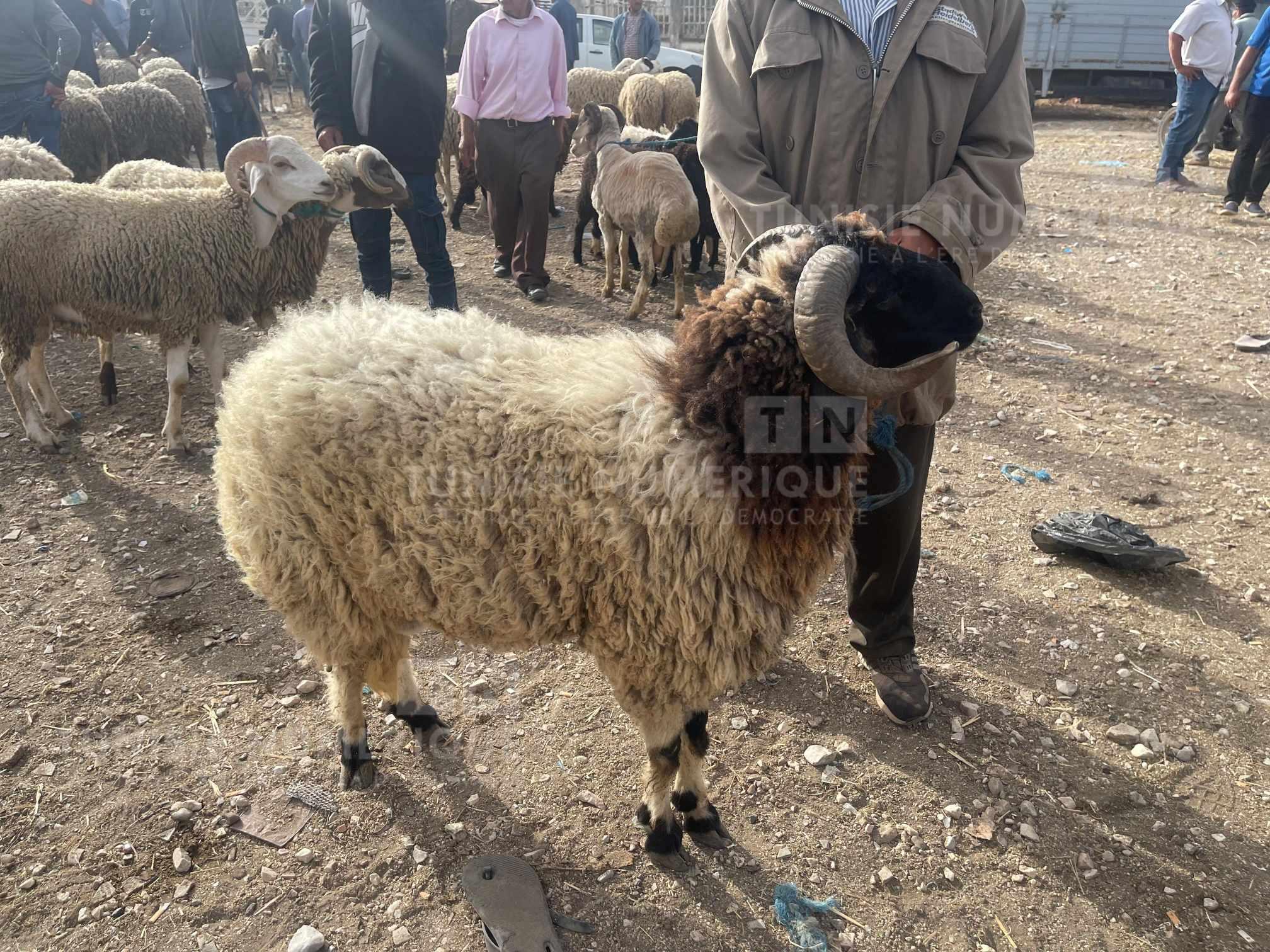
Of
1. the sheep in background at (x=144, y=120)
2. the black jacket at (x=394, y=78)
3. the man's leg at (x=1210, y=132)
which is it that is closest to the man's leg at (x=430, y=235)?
the black jacket at (x=394, y=78)

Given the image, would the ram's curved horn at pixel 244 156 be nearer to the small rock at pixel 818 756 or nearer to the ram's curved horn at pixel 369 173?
the ram's curved horn at pixel 369 173

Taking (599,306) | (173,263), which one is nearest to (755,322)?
(173,263)

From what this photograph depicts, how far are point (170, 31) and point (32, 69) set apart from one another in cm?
755

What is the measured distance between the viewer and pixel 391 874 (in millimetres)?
2463

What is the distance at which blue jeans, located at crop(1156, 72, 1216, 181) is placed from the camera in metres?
9.91

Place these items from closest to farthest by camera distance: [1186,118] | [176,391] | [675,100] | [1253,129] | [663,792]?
[663,792] < [176,391] < [1253,129] < [1186,118] < [675,100]

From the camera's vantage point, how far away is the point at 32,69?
685 cm

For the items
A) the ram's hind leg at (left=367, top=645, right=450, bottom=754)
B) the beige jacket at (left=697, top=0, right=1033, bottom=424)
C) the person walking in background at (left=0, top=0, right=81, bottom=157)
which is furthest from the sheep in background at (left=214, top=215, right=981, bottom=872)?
the person walking in background at (left=0, top=0, right=81, bottom=157)

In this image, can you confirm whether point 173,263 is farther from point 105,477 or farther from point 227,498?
point 227,498

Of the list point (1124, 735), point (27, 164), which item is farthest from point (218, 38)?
point (1124, 735)

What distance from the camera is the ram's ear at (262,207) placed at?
468 centimetres

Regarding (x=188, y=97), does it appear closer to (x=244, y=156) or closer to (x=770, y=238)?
(x=244, y=156)

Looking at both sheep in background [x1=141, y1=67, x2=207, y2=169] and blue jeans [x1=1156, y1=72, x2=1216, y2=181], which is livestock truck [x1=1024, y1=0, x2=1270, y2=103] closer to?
blue jeans [x1=1156, y1=72, x2=1216, y2=181]

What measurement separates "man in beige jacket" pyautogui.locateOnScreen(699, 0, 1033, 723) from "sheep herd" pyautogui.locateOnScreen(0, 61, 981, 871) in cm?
48
